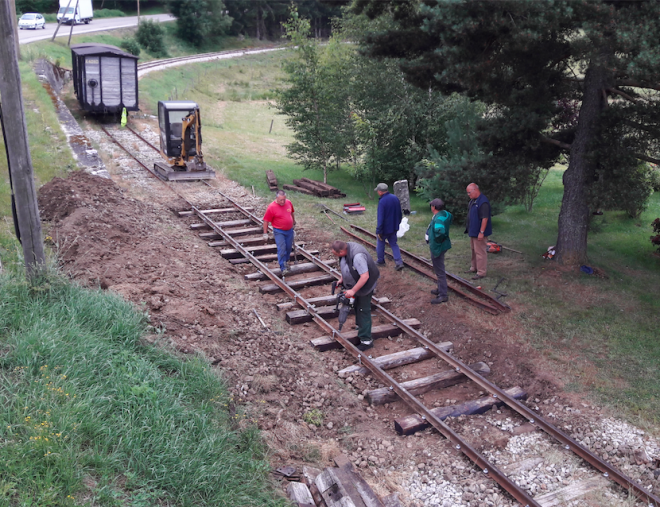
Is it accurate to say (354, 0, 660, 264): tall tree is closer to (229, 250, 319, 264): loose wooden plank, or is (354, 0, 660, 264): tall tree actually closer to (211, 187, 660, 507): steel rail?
(229, 250, 319, 264): loose wooden plank

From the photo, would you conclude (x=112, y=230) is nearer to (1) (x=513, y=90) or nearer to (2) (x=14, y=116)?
(2) (x=14, y=116)

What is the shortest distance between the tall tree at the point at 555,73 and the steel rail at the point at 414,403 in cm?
467

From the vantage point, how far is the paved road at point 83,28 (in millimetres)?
44000

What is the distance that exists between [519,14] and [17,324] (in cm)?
792

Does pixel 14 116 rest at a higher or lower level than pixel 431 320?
higher

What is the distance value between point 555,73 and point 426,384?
6.72m

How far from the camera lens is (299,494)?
5.13 meters

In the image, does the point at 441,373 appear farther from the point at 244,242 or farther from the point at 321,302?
the point at 244,242

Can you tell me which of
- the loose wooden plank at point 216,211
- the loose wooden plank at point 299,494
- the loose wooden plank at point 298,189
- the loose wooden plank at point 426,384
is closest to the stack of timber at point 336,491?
the loose wooden plank at point 299,494

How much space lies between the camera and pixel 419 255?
39.6 ft

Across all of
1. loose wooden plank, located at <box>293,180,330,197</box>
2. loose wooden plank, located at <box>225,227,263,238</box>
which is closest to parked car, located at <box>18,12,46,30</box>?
loose wooden plank, located at <box>293,180,330,197</box>

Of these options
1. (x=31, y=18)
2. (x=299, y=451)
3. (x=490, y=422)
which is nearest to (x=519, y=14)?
(x=490, y=422)

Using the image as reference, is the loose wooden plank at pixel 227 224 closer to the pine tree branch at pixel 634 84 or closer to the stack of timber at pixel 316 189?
the stack of timber at pixel 316 189

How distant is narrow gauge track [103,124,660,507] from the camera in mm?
5484
